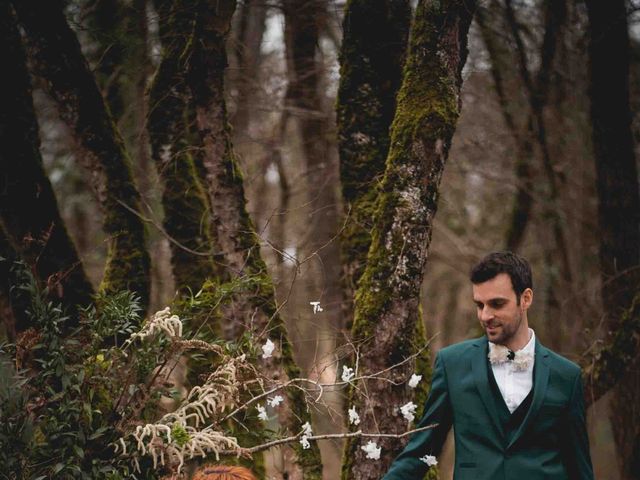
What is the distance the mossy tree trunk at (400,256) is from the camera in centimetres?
486

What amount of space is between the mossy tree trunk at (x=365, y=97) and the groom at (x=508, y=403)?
2550 millimetres

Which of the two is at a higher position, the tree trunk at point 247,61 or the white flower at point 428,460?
the tree trunk at point 247,61

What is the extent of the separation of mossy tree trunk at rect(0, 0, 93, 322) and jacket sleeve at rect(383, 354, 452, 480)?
2990 millimetres

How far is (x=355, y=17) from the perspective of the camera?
247 inches

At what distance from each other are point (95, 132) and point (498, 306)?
182 inches

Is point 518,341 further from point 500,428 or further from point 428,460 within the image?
point 428,460

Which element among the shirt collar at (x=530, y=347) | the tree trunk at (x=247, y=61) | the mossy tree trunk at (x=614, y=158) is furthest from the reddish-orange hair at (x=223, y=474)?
the tree trunk at (x=247, y=61)

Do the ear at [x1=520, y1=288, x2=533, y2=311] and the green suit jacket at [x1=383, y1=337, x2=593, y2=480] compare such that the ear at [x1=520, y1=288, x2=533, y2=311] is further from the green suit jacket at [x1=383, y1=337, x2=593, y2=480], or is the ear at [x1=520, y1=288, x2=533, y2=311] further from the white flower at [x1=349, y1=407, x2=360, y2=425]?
the white flower at [x1=349, y1=407, x2=360, y2=425]

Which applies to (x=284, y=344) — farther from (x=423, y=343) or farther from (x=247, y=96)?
(x=247, y=96)

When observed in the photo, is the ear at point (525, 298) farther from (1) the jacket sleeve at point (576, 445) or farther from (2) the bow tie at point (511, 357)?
(1) the jacket sleeve at point (576, 445)

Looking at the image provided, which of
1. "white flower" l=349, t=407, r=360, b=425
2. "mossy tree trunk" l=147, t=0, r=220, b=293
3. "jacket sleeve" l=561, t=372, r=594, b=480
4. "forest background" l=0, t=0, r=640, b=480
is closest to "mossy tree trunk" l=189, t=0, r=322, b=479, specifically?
"forest background" l=0, t=0, r=640, b=480

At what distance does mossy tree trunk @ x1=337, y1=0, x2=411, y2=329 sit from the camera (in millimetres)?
6297

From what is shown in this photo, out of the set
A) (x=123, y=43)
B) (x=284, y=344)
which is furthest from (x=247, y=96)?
(x=284, y=344)

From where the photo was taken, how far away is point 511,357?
3.76 m
